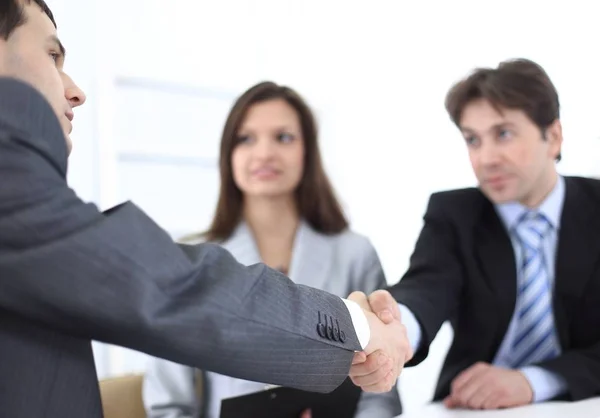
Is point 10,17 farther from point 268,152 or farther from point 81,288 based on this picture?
point 268,152

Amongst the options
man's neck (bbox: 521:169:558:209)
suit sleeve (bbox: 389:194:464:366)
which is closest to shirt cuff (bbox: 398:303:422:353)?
suit sleeve (bbox: 389:194:464:366)

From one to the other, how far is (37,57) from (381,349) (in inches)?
23.6

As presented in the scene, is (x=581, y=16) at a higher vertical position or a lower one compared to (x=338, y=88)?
higher

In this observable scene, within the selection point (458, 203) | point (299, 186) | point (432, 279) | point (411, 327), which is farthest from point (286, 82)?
point (411, 327)

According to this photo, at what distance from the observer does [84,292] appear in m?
0.54

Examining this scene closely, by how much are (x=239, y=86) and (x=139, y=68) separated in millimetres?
462

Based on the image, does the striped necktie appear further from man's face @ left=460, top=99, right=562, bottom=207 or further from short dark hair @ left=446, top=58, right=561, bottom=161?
short dark hair @ left=446, top=58, right=561, bottom=161

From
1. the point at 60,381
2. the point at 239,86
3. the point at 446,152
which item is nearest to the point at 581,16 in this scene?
the point at 446,152

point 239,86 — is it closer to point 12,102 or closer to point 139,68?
point 139,68

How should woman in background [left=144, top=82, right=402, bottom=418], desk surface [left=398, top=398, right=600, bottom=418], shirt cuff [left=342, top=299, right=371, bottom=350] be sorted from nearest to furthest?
shirt cuff [left=342, top=299, right=371, bottom=350]
desk surface [left=398, top=398, right=600, bottom=418]
woman in background [left=144, top=82, right=402, bottom=418]

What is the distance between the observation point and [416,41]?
2.09m

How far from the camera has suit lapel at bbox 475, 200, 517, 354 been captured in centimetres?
129

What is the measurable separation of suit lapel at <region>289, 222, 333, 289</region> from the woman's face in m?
0.12

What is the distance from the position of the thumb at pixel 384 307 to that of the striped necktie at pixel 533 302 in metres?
0.33
